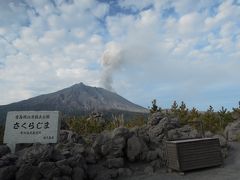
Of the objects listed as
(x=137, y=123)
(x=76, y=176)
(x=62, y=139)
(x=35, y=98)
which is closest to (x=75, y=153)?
(x=76, y=176)

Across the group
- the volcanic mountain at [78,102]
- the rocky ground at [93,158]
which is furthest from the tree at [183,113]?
the volcanic mountain at [78,102]

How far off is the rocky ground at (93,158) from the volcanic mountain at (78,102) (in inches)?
5111

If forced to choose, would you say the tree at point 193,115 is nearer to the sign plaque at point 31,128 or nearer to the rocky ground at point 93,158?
the rocky ground at point 93,158

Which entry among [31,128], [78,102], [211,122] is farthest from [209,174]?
[78,102]

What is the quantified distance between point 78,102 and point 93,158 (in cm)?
15307

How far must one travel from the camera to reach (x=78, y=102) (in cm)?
16300

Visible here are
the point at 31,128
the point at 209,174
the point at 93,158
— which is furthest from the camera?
the point at 31,128

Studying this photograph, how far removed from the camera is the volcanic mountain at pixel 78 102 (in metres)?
149

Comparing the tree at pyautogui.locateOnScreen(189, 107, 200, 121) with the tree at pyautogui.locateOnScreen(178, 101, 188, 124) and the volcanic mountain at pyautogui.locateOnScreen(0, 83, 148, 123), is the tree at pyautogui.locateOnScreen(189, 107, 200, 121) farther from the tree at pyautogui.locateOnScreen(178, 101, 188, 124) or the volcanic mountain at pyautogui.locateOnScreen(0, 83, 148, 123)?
the volcanic mountain at pyautogui.locateOnScreen(0, 83, 148, 123)

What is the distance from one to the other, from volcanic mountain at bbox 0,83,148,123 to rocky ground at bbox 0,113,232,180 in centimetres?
12983

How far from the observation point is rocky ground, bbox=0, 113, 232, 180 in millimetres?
9645

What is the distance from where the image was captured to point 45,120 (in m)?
12.3

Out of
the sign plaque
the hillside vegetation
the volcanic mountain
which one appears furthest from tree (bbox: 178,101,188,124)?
the volcanic mountain

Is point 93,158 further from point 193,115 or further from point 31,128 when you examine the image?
point 193,115
